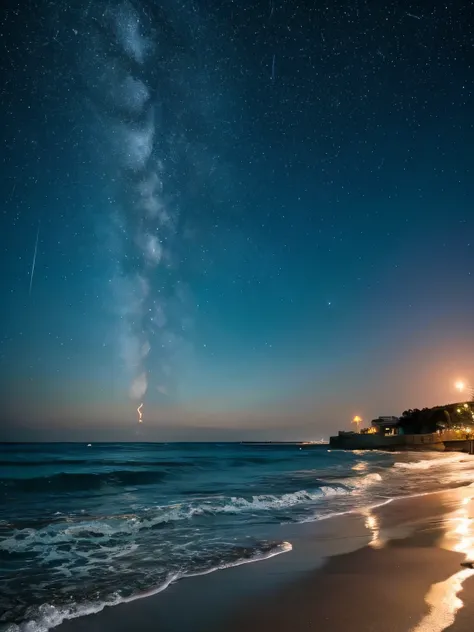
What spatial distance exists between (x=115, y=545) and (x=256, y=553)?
3.74 m

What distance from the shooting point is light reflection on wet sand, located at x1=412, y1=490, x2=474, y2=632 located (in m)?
4.70

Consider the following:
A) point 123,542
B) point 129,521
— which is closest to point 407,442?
point 129,521

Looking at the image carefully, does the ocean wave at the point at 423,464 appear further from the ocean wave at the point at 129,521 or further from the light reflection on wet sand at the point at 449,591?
the light reflection on wet sand at the point at 449,591

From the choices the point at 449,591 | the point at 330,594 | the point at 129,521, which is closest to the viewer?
the point at 449,591

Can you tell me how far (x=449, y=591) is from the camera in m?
5.73

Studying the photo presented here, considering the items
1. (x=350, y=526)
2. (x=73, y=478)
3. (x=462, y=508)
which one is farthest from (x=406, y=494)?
(x=73, y=478)

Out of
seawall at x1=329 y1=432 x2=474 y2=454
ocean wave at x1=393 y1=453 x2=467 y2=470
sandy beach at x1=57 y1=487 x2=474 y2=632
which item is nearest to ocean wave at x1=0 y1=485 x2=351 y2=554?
sandy beach at x1=57 y1=487 x2=474 y2=632

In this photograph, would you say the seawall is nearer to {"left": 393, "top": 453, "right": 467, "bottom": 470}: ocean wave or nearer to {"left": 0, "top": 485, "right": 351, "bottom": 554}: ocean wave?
{"left": 393, "top": 453, "right": 467, "bottom": 470}: ocean wave

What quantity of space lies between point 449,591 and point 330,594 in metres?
1.58

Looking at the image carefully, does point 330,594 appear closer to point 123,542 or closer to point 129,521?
point 123,542

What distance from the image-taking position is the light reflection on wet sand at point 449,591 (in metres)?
4.70

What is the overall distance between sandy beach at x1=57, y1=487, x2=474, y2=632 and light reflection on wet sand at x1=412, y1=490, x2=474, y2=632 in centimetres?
1

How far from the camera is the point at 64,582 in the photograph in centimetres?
754

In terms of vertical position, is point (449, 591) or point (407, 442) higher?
point (449, 591)
